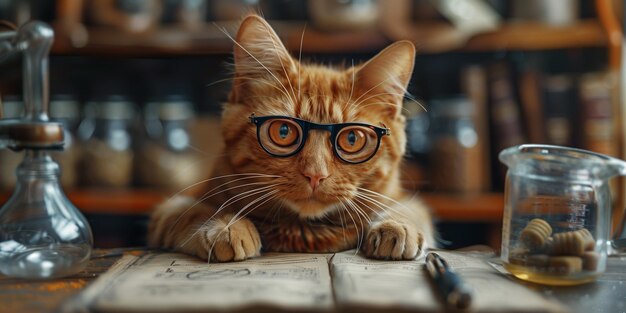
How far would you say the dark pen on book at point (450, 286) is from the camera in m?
0.61

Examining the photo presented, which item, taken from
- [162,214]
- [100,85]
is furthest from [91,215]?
[162,214]

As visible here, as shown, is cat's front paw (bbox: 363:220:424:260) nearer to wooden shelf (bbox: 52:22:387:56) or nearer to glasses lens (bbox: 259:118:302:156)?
glasses lens (bbox: 259:118:302:156)

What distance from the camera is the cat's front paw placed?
0.87 m

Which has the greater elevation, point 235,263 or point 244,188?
point 244,188

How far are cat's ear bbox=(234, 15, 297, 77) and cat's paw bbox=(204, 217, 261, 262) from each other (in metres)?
0.29

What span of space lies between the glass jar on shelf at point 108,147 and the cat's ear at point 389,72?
50.2 inches

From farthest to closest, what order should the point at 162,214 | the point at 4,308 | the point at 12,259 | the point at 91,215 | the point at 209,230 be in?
the point at 91,215 < the point at 162,214 < the point at 209,230 < the point at 12,259 < the point at 4,308

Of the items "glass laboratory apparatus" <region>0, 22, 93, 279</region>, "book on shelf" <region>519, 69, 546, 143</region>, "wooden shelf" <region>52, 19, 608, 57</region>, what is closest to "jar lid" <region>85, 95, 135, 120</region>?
"wooden shelf" <region>52, 19, 608, 57</region>

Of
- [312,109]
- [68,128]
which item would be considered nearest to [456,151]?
[312,109]

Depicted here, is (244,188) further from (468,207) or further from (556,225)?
(468,207)

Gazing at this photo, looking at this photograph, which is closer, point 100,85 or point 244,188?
point 244,188

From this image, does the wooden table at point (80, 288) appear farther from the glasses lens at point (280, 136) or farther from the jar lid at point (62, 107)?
the jar lid at point (62, 107)

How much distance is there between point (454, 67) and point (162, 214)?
1420 mm

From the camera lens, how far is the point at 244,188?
978 millimetres
